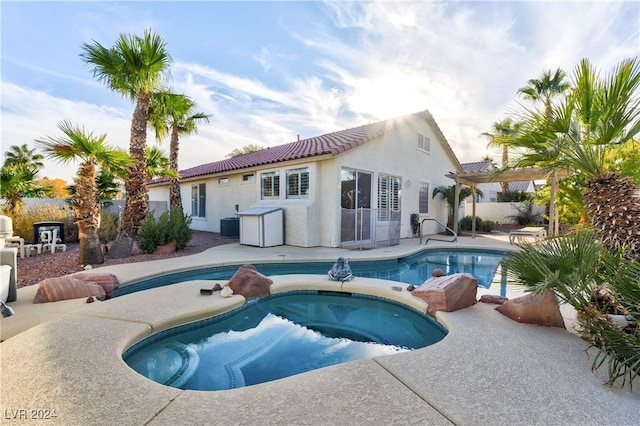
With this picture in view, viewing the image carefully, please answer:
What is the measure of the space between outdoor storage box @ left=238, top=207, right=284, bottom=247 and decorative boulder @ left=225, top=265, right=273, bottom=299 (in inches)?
207

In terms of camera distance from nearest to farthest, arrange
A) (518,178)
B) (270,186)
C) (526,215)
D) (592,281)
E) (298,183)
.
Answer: (592,281)
(298,183)
(270,186)
(518,178)
(526,215)

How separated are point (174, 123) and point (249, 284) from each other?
12.1 meters

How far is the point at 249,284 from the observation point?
19.0 ft

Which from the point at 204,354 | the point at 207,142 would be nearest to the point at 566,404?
the point at 204,354

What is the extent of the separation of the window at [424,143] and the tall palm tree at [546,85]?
27.5 feet

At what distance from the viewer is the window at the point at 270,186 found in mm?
12672

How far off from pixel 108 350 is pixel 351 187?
9747mm

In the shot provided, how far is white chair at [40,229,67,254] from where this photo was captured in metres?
9.66

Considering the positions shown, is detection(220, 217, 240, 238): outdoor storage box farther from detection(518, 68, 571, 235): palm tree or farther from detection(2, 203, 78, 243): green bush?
detection(518, 68, 571, 235): palm tree

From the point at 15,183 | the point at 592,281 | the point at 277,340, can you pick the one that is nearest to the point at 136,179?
the point at 15,183

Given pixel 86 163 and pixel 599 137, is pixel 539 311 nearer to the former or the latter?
pixel 599 137

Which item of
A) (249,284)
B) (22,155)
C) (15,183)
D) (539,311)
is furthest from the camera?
(22,155)

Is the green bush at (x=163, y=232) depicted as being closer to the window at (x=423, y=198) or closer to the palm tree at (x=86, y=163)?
the palm tree at (x=86, y=163)

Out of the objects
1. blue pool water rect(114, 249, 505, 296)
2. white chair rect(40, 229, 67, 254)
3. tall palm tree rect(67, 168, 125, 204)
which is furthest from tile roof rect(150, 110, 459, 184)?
white chair rect(40, 229, 67, 254)
